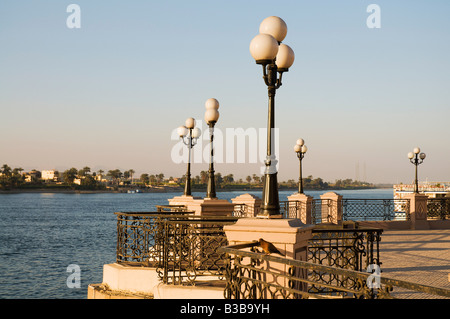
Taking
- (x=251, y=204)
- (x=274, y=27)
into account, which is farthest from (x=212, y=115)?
(x=251, y=204)

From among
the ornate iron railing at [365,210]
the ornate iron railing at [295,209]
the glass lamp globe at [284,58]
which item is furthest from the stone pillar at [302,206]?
the glass lamp globe at [284,58]

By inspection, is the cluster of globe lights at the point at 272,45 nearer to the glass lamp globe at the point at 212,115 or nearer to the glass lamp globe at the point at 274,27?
the glass lamp globe at the point at 274,27

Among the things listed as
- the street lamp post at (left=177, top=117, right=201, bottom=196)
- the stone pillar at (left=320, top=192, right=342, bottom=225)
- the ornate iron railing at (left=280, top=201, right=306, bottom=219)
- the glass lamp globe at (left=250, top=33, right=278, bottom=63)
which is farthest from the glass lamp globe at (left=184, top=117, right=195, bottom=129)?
the glass lamp globe at (left=250, top=33, right=278, bottom=63)

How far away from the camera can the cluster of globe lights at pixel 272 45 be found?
20.6 ft

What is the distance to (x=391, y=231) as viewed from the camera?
21000mm

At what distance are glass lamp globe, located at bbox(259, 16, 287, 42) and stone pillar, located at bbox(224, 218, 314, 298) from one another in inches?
113

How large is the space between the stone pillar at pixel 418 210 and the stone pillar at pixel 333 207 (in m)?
3.37

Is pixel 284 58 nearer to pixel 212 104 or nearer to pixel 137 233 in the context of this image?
pixel 212 104

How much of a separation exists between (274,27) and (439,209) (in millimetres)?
21005

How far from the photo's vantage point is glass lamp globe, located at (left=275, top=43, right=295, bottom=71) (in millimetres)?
7152

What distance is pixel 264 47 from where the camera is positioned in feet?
20.6

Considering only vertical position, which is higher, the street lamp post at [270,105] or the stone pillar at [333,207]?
the street lamp post at [270,105]
